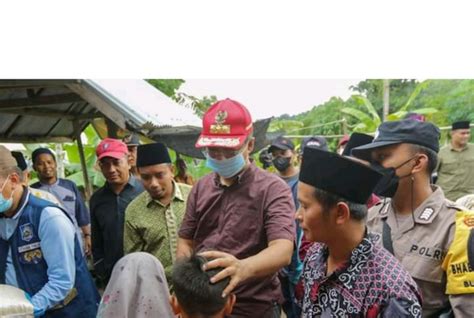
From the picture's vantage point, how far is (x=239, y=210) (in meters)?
1.96

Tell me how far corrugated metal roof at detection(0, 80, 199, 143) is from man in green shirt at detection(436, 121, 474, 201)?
145 inches

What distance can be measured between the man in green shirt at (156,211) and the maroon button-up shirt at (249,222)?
1.81ft

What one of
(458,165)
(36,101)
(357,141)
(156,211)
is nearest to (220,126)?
(156,211)

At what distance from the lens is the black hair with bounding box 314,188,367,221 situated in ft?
4.90

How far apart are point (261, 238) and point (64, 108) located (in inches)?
133

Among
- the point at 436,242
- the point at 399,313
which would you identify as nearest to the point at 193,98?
the point at 436,242

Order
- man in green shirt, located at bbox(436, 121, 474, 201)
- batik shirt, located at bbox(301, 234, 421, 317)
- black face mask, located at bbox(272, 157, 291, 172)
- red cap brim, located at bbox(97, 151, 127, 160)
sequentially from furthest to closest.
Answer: man in green shirt, located at bbox(436, 121, 474, 201), black face mask, located at bbox(272, 157, 291, 172), red cap brim, located at bbox(97, 151, 127, 160), batik shirt, located at bbox(301, 234, 421, 317)

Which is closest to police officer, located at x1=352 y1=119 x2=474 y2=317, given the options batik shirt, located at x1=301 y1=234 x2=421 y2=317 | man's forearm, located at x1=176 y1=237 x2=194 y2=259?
batik shirt, located at x1=301 y1=234 x2=421 y2=317

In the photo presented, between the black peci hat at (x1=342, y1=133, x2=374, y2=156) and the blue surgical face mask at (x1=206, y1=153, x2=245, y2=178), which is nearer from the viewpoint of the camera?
the blue surgical face mask at (x1=206, y1=153, x2=245, y2=178)

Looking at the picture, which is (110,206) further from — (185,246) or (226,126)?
(226,126)

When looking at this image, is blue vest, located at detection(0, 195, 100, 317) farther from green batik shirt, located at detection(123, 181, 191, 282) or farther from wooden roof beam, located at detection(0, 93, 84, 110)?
wooden roof beam, located at detection(0, 93, 84, 110)

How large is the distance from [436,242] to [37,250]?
5.36 feet

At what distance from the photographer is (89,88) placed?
2.95 m

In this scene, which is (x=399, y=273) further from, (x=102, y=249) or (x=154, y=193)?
(x=102, y=249)
